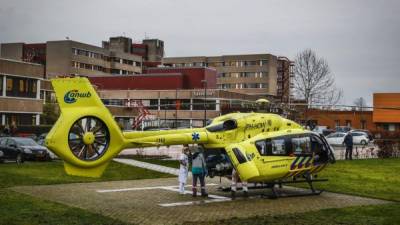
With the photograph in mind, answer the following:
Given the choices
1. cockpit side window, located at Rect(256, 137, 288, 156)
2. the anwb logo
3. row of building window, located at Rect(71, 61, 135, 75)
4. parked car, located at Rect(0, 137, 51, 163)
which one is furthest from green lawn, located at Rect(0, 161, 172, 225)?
row of building window, located at Rect(71, 61, 135, 75)

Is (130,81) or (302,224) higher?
(130,81)

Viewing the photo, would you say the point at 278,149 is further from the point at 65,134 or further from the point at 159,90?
the point at 159,90

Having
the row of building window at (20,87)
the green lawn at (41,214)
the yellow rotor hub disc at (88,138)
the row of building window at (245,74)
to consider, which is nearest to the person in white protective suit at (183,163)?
the green lawn at (41,214)

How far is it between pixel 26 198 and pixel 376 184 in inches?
627

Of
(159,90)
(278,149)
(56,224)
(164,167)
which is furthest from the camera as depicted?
(159,90)

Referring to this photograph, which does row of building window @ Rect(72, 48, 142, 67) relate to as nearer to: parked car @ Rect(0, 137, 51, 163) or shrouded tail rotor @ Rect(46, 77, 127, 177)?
parked car @ Rect(0, 137, 51, 163)

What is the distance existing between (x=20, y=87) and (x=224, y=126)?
40669 mm

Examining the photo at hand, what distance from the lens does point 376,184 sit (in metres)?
25.6

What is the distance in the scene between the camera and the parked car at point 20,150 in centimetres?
3297

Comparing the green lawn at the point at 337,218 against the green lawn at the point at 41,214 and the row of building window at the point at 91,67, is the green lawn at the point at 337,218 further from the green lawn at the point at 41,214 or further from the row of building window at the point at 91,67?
the row of building window at the point at 91,67

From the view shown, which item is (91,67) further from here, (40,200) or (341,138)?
(40,200)

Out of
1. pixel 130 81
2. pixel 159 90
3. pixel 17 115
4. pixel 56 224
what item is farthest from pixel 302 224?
pixel 130 81

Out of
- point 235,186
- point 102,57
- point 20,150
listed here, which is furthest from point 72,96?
point 102,57

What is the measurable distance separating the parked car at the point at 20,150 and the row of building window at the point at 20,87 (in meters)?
22.0
